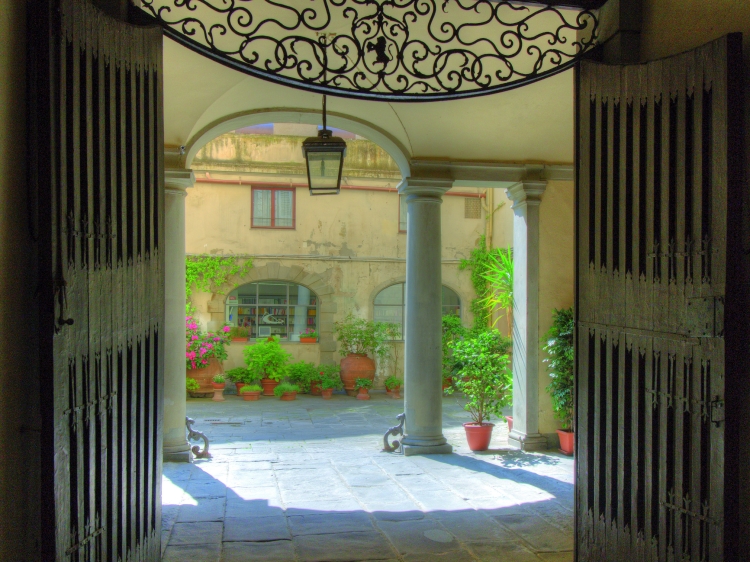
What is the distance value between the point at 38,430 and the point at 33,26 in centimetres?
140

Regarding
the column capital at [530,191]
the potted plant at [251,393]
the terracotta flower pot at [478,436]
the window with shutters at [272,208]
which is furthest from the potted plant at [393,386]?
the column capital at [530,191]

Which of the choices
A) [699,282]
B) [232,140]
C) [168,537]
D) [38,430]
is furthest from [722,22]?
[232,140]

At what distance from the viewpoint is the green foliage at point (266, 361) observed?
43.2ft

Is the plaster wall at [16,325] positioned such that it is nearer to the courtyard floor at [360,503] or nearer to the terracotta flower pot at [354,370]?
the courtyard floor at [360,503]

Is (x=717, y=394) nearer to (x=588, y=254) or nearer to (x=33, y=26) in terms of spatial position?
(x=588, y=254)

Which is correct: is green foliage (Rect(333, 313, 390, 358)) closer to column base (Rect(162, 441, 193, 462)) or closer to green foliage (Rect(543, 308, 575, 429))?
green foliage (Rect(543, 308, 575, 429))

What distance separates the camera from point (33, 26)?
2.32 metres

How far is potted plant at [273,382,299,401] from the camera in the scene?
12.7m

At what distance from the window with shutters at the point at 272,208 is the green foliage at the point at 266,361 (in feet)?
8.94

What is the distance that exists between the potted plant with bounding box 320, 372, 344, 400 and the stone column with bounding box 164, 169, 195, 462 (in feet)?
20.4

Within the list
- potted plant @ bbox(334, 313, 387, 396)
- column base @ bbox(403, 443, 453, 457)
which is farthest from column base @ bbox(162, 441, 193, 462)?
potted plant @ bbox(334, 313, 387, 396)

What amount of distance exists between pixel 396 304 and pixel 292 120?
818cm

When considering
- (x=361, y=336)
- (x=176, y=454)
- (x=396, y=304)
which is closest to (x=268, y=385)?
(x=361, y=336)

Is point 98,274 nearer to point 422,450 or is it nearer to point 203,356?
point 422,450
